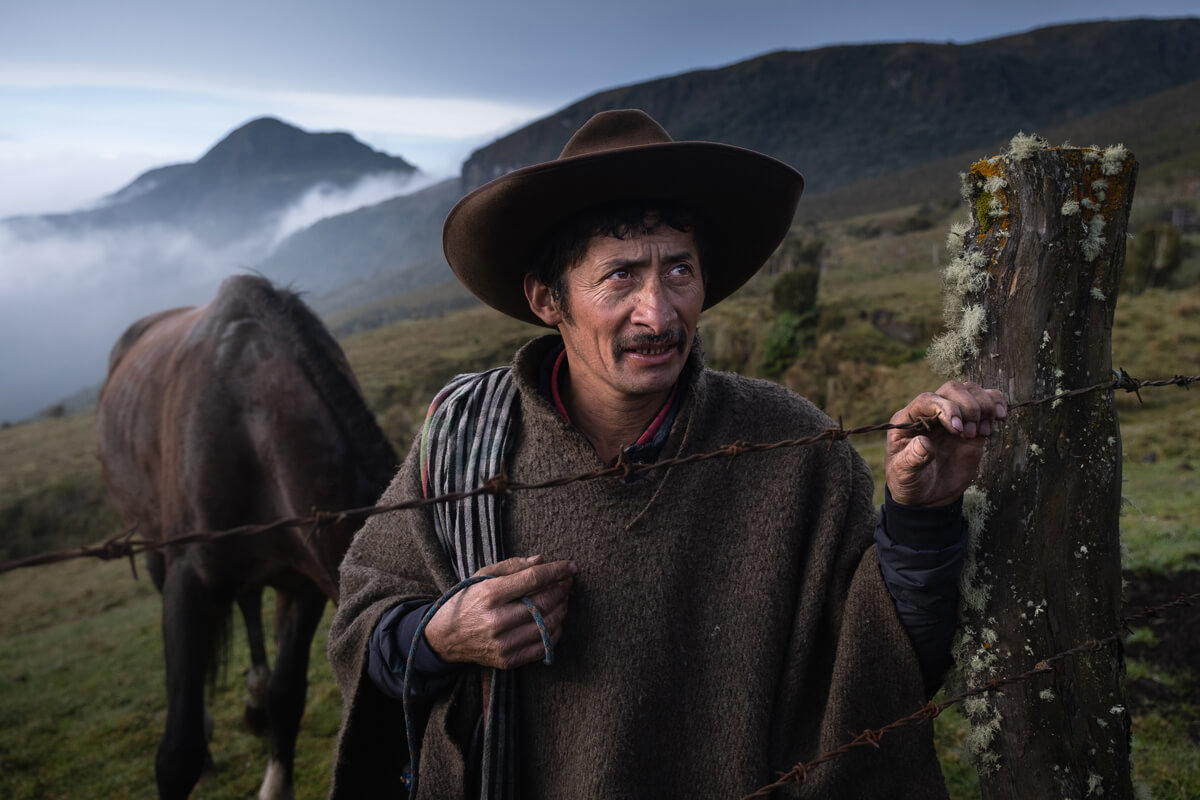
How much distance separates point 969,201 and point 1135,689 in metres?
4.08

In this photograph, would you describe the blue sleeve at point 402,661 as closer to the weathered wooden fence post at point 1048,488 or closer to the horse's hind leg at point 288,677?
the weathered wooden fence post at point 1048,488

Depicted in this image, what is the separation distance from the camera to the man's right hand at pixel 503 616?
64.9 inches

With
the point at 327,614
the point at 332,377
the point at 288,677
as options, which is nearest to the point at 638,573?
the point at 332,377

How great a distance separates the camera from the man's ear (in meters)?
2.10

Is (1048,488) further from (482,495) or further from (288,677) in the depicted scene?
(288,677)

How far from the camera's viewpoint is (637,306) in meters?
1.79

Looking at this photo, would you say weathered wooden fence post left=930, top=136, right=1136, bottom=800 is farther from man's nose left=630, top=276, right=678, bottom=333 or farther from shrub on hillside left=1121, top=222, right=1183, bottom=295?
shrub on hillside left=1121, top=222, right=1183, bottom=295

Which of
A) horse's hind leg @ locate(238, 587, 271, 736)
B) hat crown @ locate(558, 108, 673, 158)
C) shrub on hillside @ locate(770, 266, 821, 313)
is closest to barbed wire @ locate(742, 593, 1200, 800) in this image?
hat crown @ locate(558, 108, 673, 158)

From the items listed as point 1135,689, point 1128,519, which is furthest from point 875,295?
point 1135,689

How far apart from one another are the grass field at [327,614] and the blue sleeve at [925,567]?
0.60 meters

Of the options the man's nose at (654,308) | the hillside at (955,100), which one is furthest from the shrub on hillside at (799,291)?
the hillside at (955,100)

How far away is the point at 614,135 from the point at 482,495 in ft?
3.46

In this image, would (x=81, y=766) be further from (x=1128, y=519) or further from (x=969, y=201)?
(x=1128, y=519)

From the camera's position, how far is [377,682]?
1.86 m
